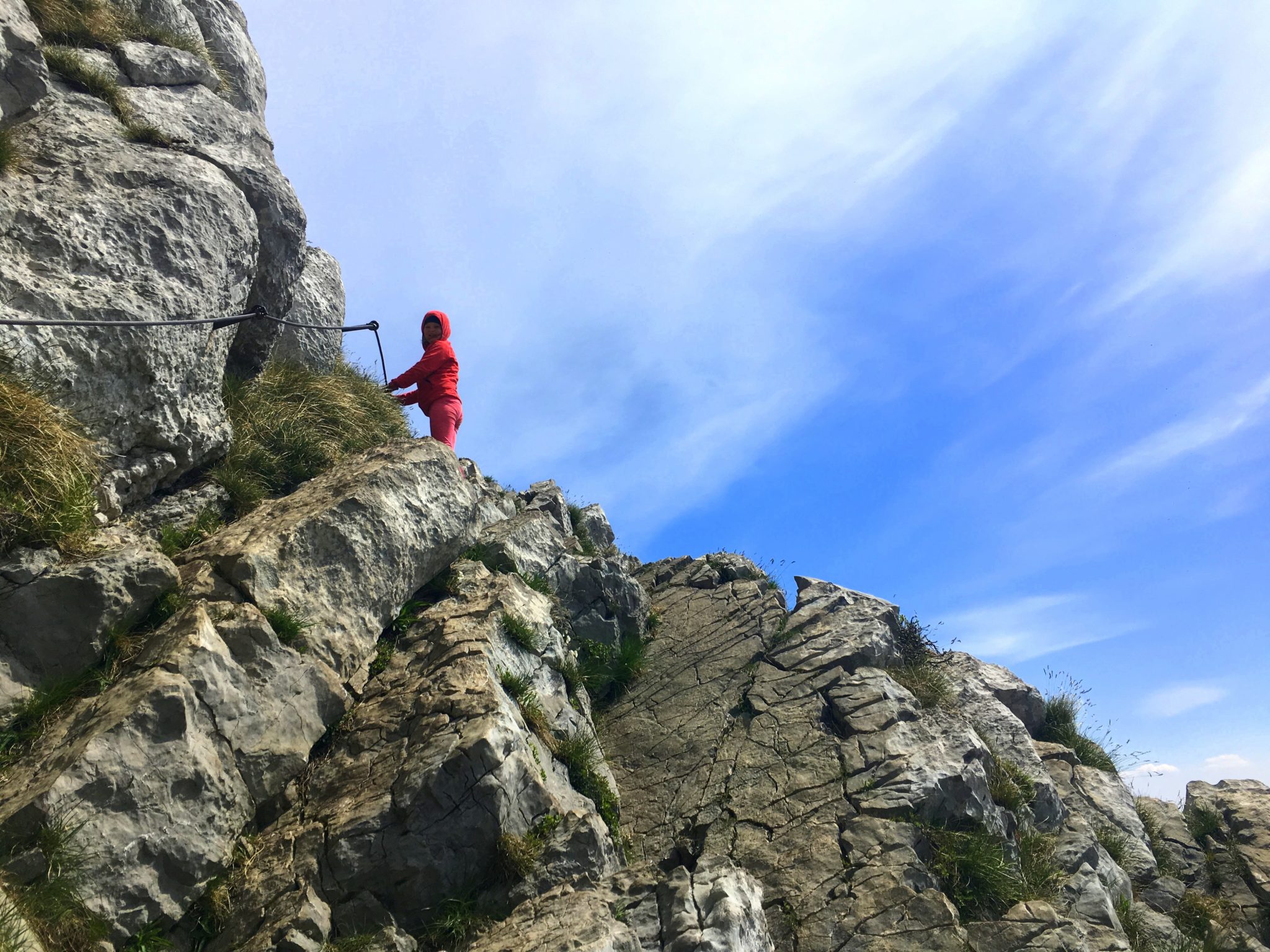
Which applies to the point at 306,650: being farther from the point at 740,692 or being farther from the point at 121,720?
the point at 740,692

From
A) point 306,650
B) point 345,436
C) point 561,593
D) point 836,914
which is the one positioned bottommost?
point 836,914

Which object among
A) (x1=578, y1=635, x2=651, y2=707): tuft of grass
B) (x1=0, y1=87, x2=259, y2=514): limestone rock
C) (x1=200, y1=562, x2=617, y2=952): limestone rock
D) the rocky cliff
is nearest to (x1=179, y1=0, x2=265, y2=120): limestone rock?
the rocky cliff

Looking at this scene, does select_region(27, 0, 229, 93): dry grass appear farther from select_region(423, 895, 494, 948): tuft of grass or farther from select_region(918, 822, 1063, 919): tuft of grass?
select_region(918, 822, 1063, 919): tuft of grass

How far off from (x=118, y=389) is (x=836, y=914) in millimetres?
9485

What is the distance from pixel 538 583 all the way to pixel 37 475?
20.6 ft

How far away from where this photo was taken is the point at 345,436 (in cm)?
1236

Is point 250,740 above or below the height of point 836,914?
above

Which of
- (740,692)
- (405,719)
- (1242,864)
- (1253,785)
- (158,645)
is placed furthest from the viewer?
(1253,785)

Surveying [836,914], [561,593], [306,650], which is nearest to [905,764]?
[836,914]

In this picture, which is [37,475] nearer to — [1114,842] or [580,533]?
[580,533]

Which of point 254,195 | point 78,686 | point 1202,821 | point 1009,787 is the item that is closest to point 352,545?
point 78,686

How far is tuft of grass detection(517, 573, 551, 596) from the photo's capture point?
39.3ft

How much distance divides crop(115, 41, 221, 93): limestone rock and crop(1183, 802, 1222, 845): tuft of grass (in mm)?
21350

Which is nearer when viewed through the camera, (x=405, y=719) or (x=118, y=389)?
(x=405, y=719)
